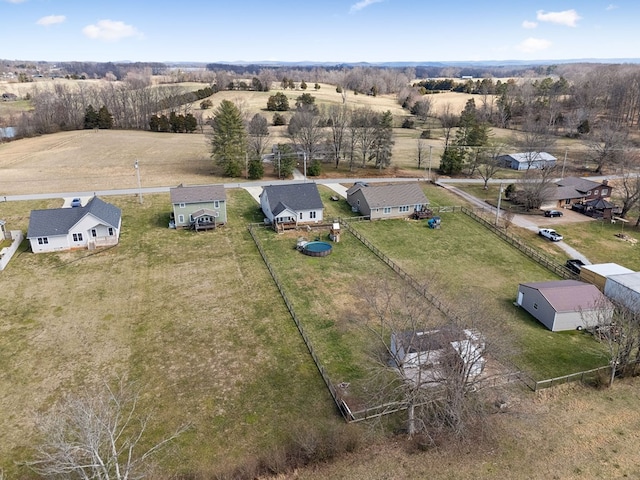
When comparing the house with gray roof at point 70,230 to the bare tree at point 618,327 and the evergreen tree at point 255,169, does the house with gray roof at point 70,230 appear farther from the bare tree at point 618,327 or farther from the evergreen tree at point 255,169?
the bare tree at point 618,327

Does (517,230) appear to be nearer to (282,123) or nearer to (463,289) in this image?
(463,289)

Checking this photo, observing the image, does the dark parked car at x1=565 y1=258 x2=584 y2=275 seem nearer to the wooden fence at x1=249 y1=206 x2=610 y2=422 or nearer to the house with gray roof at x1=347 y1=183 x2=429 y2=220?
the wooden fence at x1=249 y1=206 x2=610 y2=422

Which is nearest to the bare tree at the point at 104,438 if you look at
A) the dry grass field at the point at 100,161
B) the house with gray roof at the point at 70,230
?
the house with gray roof at the point at 70,230

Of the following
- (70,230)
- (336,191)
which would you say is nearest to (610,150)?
(336,191)

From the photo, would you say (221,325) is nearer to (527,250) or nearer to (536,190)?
(527,250)

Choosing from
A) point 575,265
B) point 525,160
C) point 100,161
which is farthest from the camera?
point 525,160

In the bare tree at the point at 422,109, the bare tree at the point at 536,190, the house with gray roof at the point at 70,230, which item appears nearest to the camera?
the house with gray roof at the point at 70,230

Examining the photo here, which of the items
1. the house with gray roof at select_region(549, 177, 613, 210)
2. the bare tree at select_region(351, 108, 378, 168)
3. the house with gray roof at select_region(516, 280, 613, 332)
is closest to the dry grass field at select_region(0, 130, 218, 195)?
the bare tree at select_region(351, 108, 378, 168)
